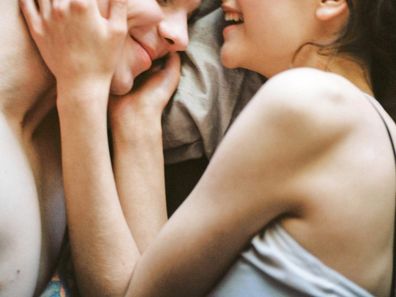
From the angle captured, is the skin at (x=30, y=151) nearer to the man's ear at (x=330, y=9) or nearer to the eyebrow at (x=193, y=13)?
the eyebrow at (x=193, y=13)

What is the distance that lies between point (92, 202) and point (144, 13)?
374 mm

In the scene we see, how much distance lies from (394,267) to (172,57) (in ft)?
2.10

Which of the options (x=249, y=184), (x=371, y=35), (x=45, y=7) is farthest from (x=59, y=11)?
(x=371, y=35)

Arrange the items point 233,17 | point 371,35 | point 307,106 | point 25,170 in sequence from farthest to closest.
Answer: point 233,17 → point 371,35 → point 25,170 → point 307,106

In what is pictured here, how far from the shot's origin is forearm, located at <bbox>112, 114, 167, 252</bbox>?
3.60 ft

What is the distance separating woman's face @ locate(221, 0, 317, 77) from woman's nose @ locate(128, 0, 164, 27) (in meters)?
0.15

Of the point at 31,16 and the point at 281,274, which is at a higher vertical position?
the point at 31,16

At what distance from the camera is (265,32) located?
1097 mm

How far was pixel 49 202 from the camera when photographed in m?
1.08

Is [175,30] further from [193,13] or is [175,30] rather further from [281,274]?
[281,274]

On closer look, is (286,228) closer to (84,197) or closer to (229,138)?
(229,138)

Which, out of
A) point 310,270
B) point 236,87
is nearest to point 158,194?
point 236,87

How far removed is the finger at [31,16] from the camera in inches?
39.1

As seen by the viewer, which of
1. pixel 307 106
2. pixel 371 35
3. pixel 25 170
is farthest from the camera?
pixel 371 35
